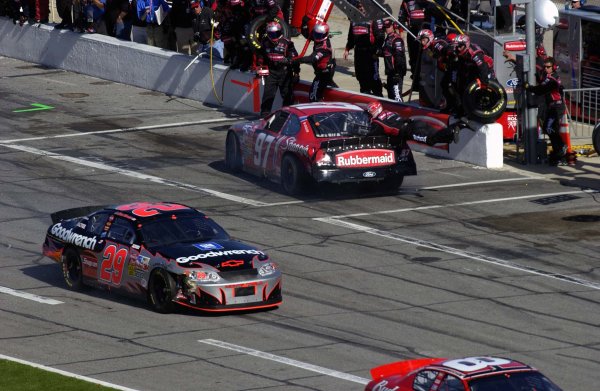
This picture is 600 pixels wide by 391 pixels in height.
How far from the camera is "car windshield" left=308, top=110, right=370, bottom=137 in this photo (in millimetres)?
23109

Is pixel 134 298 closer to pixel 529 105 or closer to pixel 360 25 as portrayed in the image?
pixel 529 105

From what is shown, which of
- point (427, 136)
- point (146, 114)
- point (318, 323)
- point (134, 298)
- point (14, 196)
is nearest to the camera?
point (318, 323)

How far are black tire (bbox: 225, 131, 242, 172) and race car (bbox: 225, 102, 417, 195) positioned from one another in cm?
85

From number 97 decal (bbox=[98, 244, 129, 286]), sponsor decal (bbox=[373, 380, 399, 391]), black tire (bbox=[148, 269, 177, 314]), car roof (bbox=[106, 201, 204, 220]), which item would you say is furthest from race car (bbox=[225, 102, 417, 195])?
sponsor decal (bbox=[373, 380, 399, 391])

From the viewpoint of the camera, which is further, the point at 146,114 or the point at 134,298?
the point at 146,114

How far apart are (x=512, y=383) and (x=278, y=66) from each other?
1873 centimetres

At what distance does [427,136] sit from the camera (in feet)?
83.7

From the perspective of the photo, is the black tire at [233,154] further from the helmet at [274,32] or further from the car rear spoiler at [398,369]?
the car rear spoiler at [398,369]

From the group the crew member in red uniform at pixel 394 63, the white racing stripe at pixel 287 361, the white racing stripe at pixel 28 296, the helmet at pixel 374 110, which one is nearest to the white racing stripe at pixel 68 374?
the white racing stripe at pixel 287 361

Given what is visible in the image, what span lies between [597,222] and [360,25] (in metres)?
9.72

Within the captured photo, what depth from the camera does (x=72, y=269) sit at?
59.9 ft

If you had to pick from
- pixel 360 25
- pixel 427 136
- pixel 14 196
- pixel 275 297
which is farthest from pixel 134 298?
pixel 360 25

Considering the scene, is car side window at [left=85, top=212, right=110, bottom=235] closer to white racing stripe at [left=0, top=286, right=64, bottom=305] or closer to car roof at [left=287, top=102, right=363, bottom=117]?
white racing stripe at [left=0, top=286, right=64, bottom=305]

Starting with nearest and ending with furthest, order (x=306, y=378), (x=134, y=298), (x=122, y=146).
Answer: (x=306, y=378), (x=134, y=298), (x=122, y=146)
